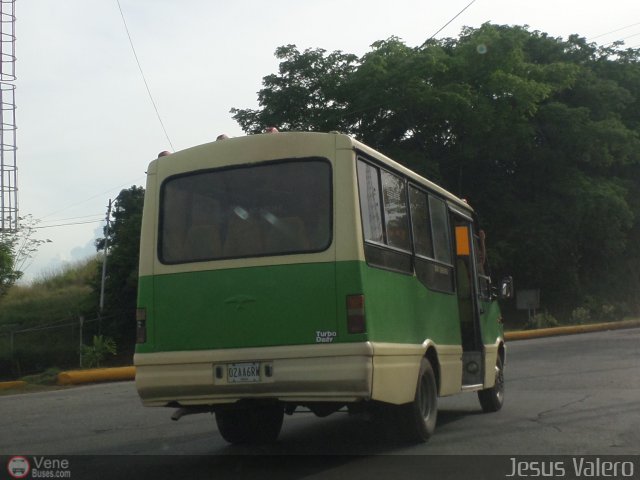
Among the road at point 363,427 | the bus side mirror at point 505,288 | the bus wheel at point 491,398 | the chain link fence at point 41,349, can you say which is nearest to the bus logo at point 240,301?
the road at point 363,427

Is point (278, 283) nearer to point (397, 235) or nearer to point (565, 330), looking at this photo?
point (397, 235)

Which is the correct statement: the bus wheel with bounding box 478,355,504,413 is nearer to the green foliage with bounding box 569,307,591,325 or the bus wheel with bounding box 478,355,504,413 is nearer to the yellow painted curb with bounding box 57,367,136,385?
the yellow painted curb with bounding box 57,367,136,385

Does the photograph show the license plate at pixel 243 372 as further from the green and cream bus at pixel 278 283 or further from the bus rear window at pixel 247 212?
the bus rear window at pixel 247 212

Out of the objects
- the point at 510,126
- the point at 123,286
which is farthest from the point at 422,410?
the point at 123,286

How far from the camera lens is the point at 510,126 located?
121ft

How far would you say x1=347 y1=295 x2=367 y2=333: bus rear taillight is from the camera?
7.59m

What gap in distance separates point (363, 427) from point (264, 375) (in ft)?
10.6

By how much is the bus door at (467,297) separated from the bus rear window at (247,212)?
377cm

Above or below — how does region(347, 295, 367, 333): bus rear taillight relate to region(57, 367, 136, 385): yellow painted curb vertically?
above

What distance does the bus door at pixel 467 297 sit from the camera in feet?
37.6

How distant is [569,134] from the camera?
38500 millimetres

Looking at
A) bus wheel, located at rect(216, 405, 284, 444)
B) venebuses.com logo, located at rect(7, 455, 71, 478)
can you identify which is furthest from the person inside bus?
venebuses.com logo, located at rect(7, 455, 71, 478)

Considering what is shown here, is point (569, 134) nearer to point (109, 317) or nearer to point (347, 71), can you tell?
point (347, 71)

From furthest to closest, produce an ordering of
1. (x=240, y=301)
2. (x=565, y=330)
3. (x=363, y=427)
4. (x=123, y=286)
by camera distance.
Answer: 1. (x=123, y=286)
2. (x=565, y=330)
3. (x=363, y=427)
4. (x=240, y=301)
